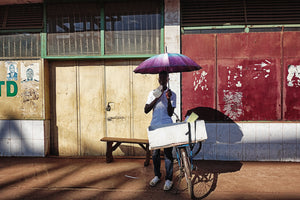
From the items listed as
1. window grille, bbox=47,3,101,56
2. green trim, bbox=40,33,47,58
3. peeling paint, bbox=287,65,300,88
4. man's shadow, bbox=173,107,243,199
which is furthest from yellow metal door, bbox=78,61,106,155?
peeling paint, bbox=287,65,300,88

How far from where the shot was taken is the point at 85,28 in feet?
17.3

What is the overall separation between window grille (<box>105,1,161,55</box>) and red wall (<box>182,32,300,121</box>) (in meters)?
0.79

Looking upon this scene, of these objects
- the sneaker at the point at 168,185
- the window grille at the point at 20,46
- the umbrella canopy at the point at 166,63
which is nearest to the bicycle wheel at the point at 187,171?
the sneaker at the point at 168,185

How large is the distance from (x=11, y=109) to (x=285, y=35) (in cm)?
668

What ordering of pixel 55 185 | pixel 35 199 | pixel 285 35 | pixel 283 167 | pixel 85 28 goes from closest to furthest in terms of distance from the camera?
1. pixel 35 199
2. pixel 55 185
3. pixel 283 167
4. pixel 285 35
5. pixel 85 28

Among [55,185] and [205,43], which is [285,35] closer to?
[205,43]

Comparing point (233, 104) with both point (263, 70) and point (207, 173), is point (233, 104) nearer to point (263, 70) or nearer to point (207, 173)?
point (263, 70)

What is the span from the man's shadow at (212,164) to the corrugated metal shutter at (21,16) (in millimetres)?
4336

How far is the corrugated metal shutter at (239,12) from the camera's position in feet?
16.2

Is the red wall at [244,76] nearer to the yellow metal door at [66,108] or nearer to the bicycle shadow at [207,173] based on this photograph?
the bicycle shadow at [207,173]

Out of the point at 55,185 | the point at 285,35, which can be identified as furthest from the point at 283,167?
the point at 55,185

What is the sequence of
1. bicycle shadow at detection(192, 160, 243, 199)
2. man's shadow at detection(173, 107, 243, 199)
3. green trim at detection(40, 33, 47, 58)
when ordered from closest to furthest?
bicycle shadow at detection(192, 160, 243, 199) → man's shadow at detection(173, 107, 243, 199) → green trim at detection(40, 33, 47, 58)

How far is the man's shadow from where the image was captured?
3768mm

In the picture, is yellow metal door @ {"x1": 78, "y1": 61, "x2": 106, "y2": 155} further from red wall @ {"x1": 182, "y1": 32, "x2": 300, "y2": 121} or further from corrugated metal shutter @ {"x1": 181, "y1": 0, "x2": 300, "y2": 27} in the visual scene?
corrugated metal shutter @ {"x1": 181, "y1": 0, "x2": 300, "y2": 27}
